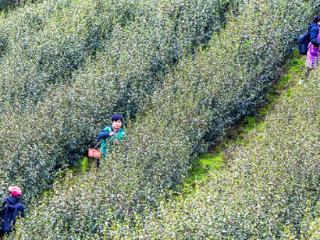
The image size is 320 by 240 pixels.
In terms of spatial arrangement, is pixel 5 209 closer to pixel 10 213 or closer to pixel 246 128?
pixel 10 213

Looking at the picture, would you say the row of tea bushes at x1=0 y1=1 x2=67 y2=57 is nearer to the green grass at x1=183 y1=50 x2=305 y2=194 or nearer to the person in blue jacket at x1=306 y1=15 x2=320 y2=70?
the green grass at x1=183 y1=50 x2=305 y2=194

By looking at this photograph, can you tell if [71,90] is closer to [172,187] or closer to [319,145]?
[172,187]

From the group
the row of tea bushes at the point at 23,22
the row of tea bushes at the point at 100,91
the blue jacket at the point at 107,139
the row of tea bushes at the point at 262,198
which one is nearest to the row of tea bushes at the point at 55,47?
the row of tea bushes at the point at 23,22

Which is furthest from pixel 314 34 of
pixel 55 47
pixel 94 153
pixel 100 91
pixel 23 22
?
pixel 23 22

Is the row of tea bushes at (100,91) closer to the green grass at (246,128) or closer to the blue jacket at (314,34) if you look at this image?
the green grass at (246,128)

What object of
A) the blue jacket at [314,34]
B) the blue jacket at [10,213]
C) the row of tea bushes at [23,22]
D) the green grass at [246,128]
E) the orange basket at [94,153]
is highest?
the row of tea bushes at [23,22]

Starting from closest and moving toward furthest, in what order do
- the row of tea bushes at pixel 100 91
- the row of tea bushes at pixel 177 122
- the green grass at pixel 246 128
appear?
the row of tea bushes at pixel 177 122
the row of tea bushes at pixel 100 91
the green grass at pixel 246 128
